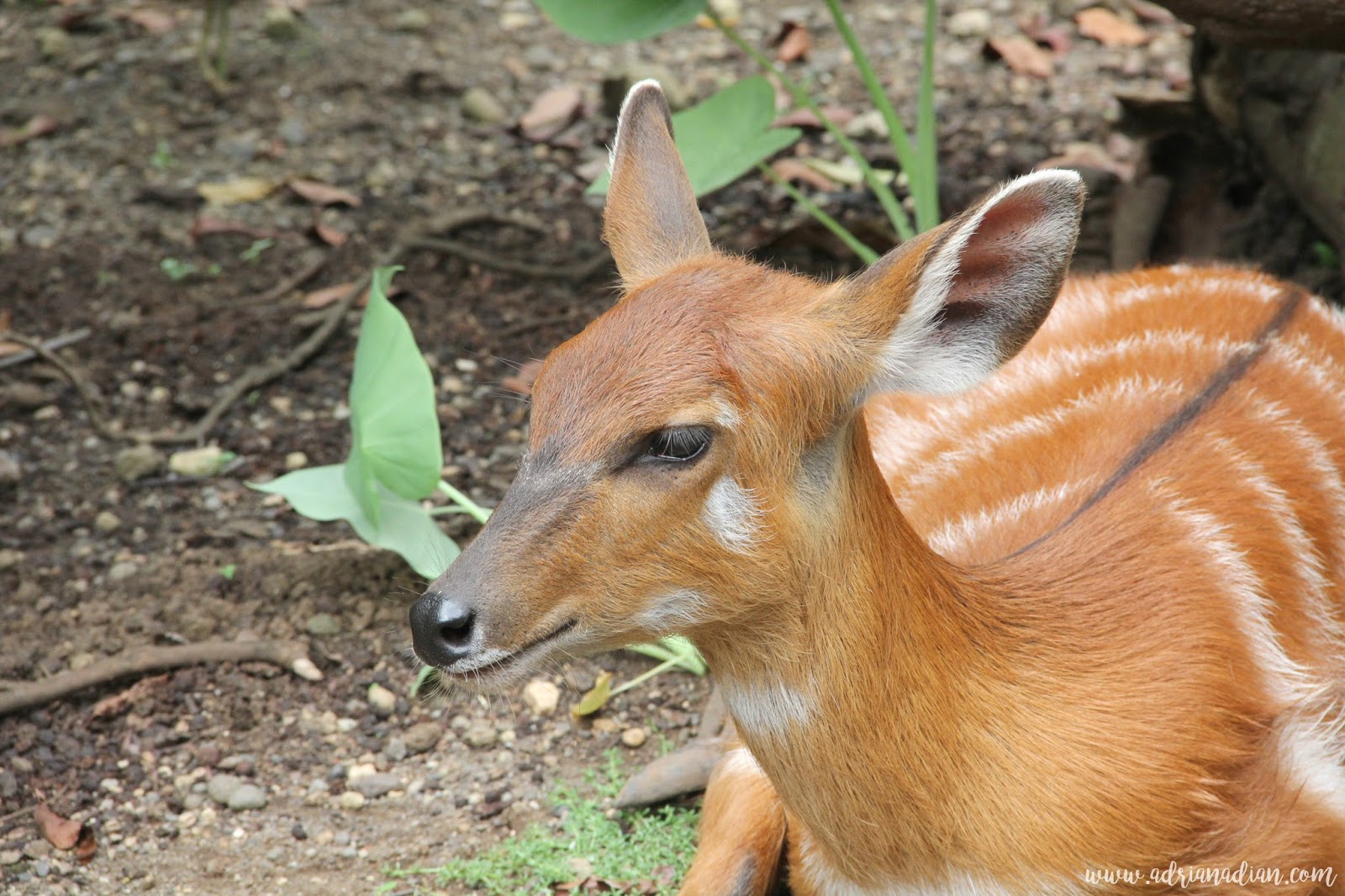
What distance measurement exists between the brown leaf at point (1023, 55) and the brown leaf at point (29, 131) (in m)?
3.96

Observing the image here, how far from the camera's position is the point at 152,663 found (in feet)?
12.6

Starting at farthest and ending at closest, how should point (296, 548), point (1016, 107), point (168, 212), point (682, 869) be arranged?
point (1016, 107) < point (168, 212) < point (296, 548) < point (682, 869)

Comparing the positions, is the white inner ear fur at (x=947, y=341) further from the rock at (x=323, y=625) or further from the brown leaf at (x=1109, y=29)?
the brown leaf at (x=1109, y=29)

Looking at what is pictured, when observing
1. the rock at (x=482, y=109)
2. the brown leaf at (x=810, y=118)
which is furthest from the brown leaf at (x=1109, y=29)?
the rock at (x=482, y=109)

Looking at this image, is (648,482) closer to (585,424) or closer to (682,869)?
Result: (585,424)

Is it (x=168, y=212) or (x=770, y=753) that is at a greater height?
(x=770, y=753)

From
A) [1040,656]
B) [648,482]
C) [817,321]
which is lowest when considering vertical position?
[1040,656]

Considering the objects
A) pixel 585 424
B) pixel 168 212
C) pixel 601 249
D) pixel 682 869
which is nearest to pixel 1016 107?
pixel 601 249

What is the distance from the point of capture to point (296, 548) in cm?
431

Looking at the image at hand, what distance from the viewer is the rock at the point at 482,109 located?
6305mm

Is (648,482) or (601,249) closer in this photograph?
(648,482)

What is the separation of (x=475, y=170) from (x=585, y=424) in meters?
3.79

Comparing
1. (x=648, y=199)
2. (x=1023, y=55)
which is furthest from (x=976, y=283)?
(x=1023, y=55)

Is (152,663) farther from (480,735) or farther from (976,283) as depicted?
(976,283)
